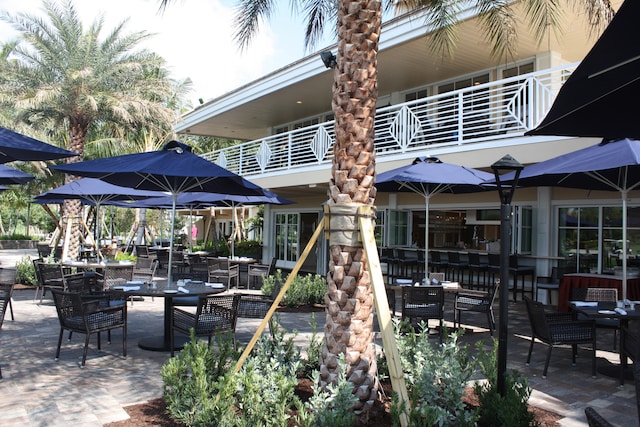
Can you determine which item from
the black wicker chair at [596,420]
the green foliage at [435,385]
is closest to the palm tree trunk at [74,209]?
the green foliage at [435,385]

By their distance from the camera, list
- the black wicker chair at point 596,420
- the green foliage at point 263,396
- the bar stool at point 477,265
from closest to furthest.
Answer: the black wicker chair at point 596,420 → the green foliage at point 263,396 → the bar stool at point 477,265

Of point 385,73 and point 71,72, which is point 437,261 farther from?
point 71,72

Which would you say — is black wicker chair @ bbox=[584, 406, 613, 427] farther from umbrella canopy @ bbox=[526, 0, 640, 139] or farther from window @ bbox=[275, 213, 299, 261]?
window @ bbox=[275, 213, 299, 261]

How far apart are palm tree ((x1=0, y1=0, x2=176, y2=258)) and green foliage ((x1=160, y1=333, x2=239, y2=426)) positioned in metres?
11.6

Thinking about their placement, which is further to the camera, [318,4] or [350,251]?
[318,4]

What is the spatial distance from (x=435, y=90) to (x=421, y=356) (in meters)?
12.5

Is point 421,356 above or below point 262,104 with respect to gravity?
below

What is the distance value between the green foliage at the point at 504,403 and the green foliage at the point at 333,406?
104 cm

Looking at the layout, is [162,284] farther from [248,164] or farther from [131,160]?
[248,164]

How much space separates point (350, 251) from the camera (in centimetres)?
409

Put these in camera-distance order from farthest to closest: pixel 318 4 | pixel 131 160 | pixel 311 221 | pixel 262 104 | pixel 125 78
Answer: pixel 311 221 → pixel 262 104 → pixel 125 78 → pixel 318 4 → pixel 131 160

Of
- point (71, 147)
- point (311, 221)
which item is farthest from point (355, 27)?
point (311, 221)

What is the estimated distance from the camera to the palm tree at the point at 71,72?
1518 centimetres

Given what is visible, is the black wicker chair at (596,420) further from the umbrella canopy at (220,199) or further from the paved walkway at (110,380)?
the umbrella canopy at (220,199)
